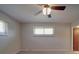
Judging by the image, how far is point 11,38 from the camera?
129 cm

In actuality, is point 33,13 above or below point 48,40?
above

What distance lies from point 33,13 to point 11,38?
1.06ft

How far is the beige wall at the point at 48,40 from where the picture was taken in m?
1.30

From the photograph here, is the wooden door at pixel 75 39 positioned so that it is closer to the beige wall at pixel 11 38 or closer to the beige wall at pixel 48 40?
the beige wall at pixel 48 40

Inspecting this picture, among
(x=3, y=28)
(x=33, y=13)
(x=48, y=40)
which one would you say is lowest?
(x=48, y=40)

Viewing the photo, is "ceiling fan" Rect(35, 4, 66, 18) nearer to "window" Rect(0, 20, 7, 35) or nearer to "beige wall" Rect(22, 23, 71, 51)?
"beige wall" Rect(22, 23, 71, 51)

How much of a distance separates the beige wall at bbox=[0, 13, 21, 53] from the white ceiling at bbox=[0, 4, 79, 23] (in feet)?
0.19

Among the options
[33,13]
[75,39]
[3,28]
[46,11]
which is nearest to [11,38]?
[3,28]


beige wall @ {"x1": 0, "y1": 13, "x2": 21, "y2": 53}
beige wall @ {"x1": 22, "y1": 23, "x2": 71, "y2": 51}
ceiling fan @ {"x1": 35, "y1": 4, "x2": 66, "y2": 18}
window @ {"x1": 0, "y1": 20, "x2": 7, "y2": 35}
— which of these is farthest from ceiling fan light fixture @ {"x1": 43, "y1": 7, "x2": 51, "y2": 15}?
window @ {"x1": 0, "y1": 20, "x2": 7, "y2": 35}

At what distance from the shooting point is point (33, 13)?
1.29 m

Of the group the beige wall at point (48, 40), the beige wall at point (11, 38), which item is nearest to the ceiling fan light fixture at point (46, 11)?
the beige wall at point (48, 40)

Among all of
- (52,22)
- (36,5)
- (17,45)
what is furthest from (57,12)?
(17,45)

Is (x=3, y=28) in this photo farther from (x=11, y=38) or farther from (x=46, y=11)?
(x=46, y=11)

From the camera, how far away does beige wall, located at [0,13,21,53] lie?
125 centimetres
